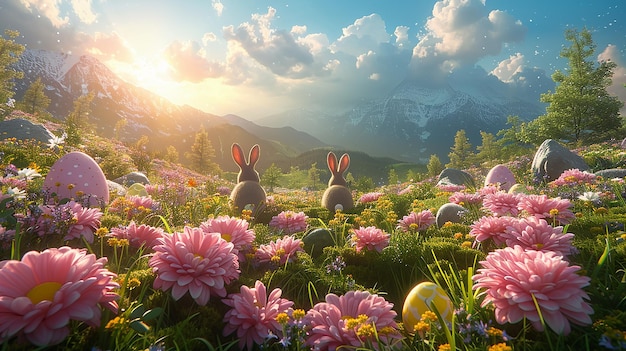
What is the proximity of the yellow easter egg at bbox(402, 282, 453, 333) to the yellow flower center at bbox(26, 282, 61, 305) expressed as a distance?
68.7 inches

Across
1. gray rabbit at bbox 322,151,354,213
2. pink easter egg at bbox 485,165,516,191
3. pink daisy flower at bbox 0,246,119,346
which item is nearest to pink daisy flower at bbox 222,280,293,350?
pink daisy flower at bbox 0,246,119,346

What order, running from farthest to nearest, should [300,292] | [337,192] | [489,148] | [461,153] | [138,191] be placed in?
1. [461,153]
2. [489,148]
3. [337,192]
4. [138,191]
5. [300,292]

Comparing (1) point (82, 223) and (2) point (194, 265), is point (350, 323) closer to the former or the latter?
(2) point (194, 265)

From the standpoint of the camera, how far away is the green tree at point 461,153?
38875mm

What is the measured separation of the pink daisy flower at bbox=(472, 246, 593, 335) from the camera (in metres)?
1.39

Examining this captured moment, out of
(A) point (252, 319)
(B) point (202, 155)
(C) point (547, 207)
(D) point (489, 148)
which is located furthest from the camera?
(D) point (489, 148)

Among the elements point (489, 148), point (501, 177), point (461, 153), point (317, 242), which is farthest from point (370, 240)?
point (461, 153)

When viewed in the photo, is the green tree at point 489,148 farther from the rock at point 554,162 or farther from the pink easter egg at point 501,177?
the pink easter egg at point 501,177

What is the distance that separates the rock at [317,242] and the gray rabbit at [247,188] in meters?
1.76

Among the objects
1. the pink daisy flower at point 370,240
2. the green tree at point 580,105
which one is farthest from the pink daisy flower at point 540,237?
the green tree at point 580,105

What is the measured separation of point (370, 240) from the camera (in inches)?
115

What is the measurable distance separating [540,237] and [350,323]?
1.52m

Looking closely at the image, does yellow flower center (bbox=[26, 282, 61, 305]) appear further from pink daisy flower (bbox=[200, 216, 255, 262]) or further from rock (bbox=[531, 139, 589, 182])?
rock (bbox=[531, 139, 589, 182])

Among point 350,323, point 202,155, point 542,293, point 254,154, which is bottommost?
point 202,155
